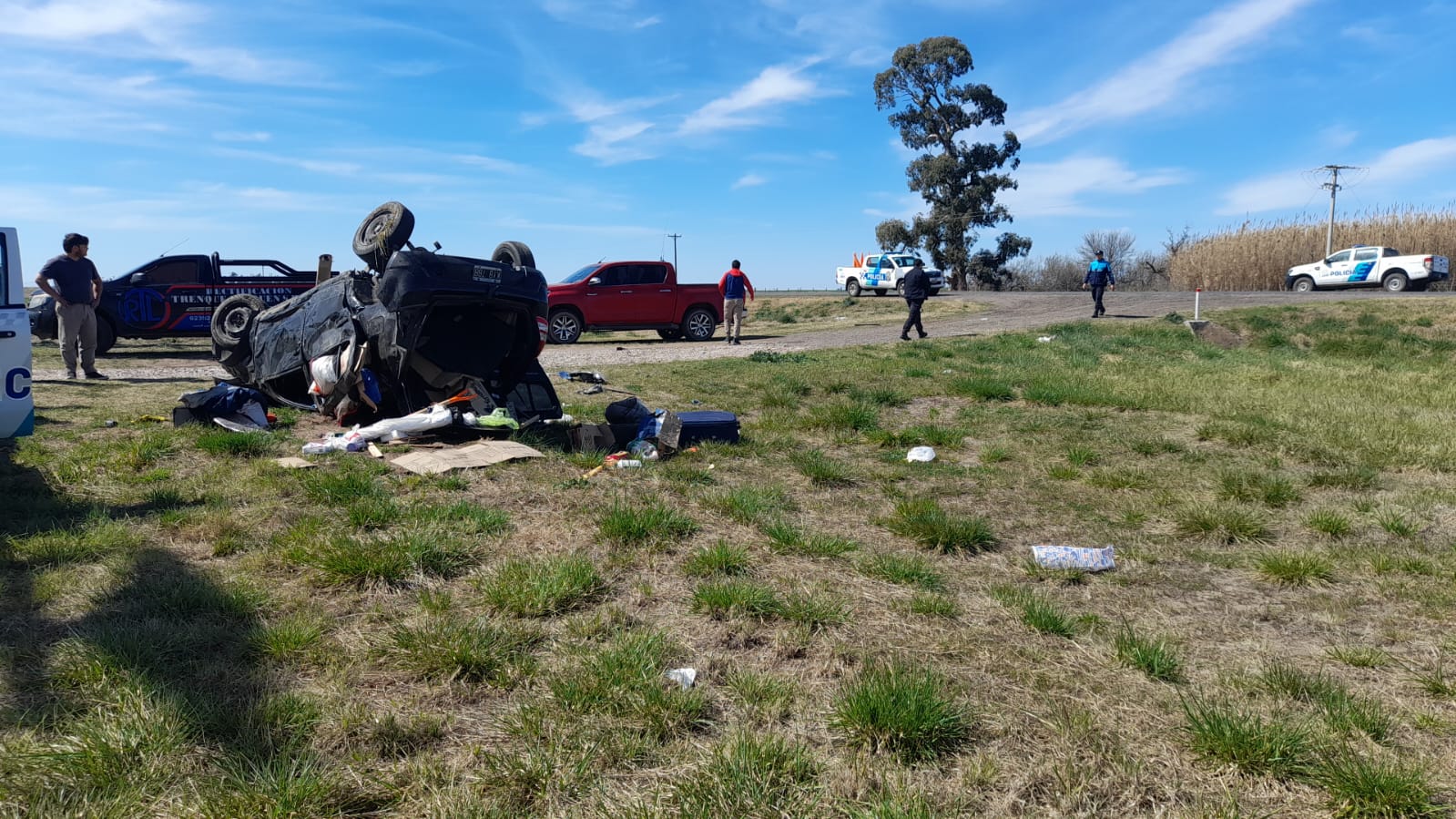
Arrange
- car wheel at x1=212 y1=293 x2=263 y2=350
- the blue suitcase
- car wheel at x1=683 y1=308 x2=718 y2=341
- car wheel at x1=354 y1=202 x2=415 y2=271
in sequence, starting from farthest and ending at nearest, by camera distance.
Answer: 1. car wheel at x1=683 y1=308 x2=718 y2=341
2. car wheel at x1=212 y1=293 x2=263 y2=350
3. car wheel at x1=354 y1=202 x2=415 y2=271
4. the blue suitcase

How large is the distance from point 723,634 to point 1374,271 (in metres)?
34.7

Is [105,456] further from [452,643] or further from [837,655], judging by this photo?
[837,655]

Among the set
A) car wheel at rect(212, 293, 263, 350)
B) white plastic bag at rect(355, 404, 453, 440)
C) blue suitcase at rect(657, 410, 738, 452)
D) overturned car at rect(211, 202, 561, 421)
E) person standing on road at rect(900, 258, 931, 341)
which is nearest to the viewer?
overturned car at rect(211, 202, 561, 421)

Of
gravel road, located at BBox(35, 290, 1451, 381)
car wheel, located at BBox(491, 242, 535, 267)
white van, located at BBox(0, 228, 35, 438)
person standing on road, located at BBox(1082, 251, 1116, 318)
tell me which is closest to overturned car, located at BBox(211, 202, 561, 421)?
car wheel, located at BBox(491, 242, 535, 267)

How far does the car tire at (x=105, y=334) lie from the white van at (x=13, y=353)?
10920mm

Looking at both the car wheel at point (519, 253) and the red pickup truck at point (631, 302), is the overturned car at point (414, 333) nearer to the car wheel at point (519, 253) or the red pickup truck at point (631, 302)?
the car wheel at point (519, 253)

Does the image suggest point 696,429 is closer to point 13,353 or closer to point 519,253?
point 519,253

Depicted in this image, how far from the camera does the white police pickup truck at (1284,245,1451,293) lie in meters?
29.3

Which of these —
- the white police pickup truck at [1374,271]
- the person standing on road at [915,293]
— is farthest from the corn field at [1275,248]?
the person standing on road at [915,293]

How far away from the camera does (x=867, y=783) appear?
251cm

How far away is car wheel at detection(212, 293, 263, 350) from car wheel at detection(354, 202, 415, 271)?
2.03m

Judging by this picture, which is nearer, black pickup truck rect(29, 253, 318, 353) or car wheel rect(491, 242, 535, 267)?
car wheel rect(491, 242, 535, 267)

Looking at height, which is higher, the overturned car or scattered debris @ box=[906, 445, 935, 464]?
the overturned car

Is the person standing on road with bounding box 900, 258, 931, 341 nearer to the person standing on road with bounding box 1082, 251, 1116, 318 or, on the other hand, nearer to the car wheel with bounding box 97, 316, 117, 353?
the person standing on road with bounding box 1082, 251, 1116, 318
